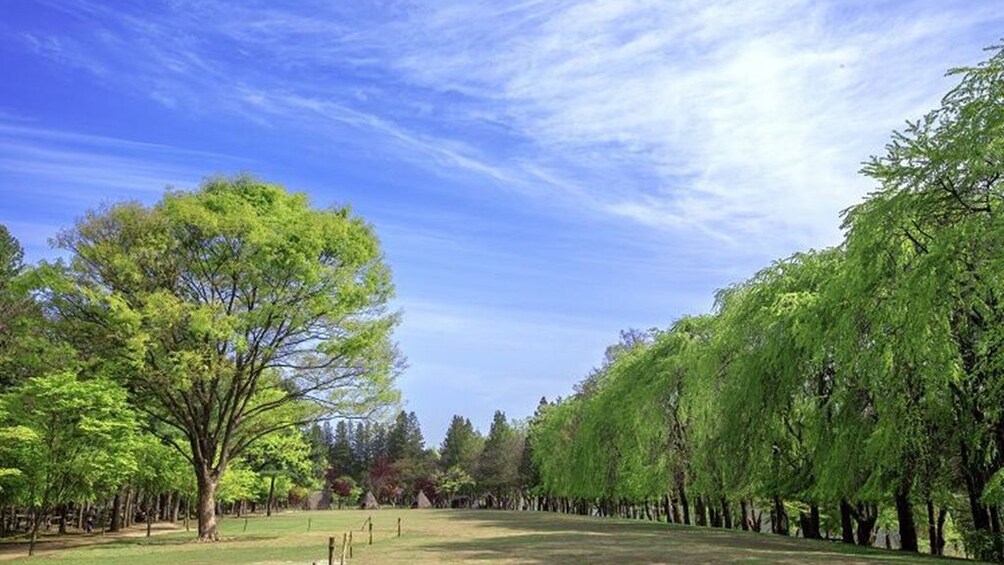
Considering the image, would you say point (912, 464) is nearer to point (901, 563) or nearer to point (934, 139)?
point (901, 563)

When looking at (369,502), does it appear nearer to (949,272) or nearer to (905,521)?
(905,521)

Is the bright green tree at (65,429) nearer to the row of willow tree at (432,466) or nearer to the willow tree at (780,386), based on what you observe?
the willow tree at (780,386)

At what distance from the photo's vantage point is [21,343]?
31266 mm

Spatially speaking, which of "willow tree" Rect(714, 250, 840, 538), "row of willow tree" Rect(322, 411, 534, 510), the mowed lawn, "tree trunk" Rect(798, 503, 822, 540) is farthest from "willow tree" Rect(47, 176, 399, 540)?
"row of willow tree" Rect(322, 411, 534, 510)

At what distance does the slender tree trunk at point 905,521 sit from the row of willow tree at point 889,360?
0.21 ft

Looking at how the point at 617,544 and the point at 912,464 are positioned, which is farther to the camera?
the point at 617,544

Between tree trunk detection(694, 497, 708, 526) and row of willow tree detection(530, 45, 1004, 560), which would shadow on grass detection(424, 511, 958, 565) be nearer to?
row of willow tree detection(530, 45, 1004, 560)

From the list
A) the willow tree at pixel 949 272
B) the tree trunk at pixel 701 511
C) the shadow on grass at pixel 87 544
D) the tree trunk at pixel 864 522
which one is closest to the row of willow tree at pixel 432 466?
the tree trunk at pixel 701 511

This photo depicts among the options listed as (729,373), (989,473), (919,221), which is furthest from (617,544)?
(919,221)

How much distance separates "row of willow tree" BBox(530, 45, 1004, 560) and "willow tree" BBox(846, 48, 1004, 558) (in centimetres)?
4

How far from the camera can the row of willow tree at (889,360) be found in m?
15.7

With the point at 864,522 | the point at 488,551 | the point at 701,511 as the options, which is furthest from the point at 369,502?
the point at 488,551

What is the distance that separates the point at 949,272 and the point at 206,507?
31608 millimetres

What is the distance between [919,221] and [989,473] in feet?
23.7
